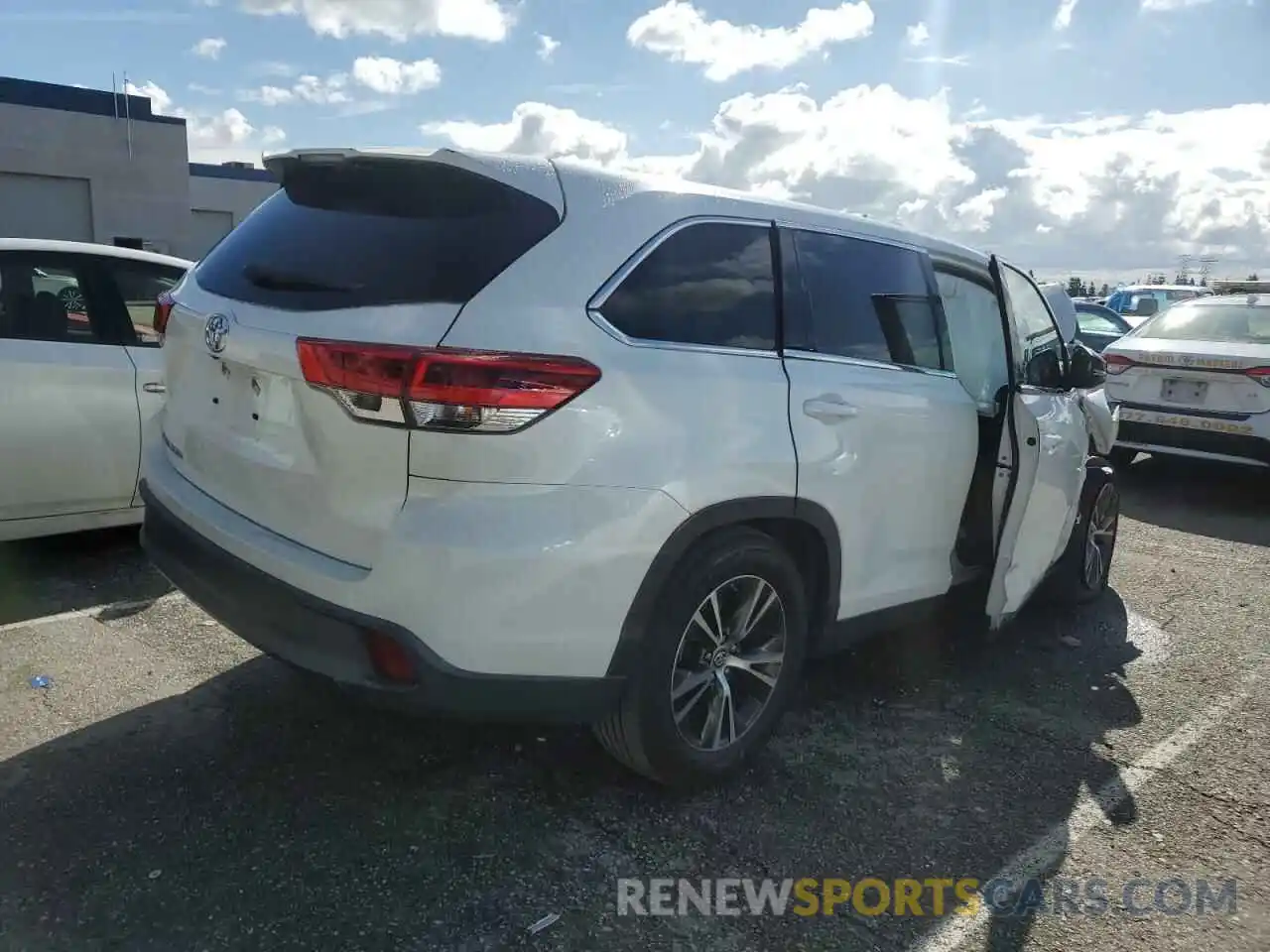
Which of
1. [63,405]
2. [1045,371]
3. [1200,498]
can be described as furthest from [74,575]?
[1200,498]

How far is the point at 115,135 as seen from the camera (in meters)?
36.0

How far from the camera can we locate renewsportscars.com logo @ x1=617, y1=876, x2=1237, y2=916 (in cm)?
269

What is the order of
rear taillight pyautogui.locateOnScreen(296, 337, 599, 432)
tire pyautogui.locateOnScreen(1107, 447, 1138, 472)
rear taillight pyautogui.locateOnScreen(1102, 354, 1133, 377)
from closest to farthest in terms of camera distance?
1. rear taillight pyautogui.locateOnScreen(296, 337, 599, 432)
2. rear taillight pyautogui.locateOnScreen(1102, 354, 1133, 377)
3. tire pyautogui.locateOnScreen(1107, 447, 1138, 472)

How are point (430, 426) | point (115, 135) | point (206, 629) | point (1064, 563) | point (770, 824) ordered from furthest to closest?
1. point (115, 135)
2. point (1064, 563)
3. point (206, 629)
4. point (770, 824)
5. point (430, 426)

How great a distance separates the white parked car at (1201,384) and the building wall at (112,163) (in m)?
35.6

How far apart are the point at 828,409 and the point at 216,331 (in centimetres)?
185

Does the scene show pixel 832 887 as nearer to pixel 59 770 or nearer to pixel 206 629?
pixel 59 770

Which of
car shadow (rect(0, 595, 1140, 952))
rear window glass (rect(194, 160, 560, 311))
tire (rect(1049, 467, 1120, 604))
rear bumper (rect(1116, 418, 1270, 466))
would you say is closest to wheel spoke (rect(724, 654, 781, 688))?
car shadow (rect(0, 595, 1140, 952))

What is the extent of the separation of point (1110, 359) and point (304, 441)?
740cm

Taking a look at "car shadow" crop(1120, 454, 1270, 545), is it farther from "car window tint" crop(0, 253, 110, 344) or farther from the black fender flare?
"car window tint" crop(0, 253, 110, 344)

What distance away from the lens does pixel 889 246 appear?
3.73m

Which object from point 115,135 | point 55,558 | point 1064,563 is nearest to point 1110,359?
point 1064,563

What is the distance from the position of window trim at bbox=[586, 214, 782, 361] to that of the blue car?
41.2 ft

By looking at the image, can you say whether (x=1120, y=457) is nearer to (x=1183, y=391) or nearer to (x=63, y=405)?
(x=1183, y=391)
